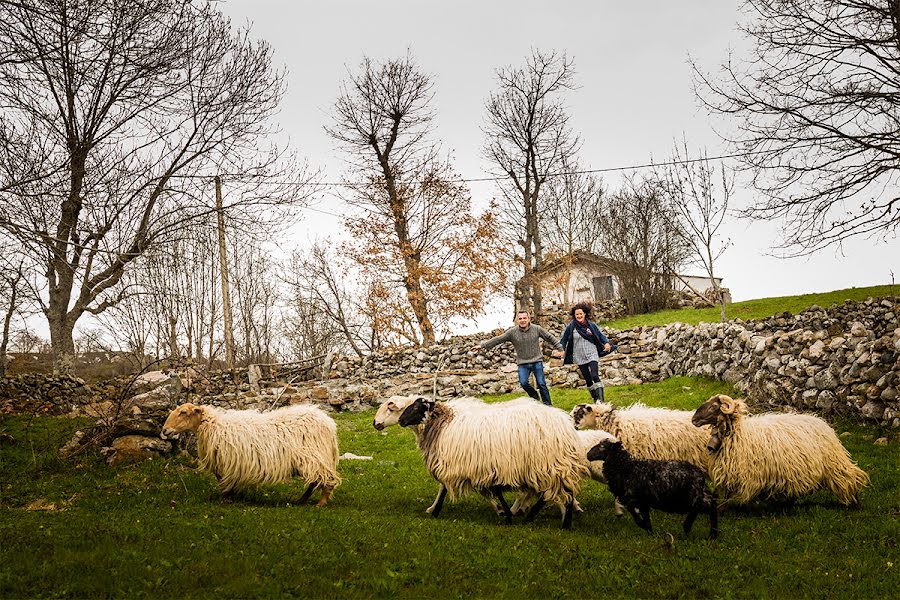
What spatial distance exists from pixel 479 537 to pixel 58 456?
730cm

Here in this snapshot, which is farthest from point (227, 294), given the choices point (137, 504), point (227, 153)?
point (137, 504)

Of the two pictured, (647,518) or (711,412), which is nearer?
(647,518)

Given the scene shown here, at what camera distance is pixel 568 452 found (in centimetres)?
710

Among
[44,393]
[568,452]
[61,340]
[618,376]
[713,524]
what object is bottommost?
[713,524]

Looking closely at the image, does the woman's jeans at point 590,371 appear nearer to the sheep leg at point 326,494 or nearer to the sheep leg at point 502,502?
the sheep leg at point 502,502

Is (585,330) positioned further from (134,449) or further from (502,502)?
(134,449)

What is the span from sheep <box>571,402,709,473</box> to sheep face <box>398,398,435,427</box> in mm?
2182

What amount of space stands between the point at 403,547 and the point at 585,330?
6.52 m

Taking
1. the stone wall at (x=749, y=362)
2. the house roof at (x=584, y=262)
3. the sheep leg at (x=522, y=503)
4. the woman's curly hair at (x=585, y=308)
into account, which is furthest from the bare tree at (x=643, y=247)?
the sheep leg at (x=522, y=503)

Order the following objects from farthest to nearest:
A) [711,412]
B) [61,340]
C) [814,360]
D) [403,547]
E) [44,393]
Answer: [44,393], [61,340], [814,360], [711,412], [403,547]

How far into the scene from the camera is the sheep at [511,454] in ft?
22.9

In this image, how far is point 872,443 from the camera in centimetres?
940

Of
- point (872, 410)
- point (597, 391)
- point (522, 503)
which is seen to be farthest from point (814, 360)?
point (522, 503)

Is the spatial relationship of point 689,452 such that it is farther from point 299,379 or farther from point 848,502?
point 299,379
